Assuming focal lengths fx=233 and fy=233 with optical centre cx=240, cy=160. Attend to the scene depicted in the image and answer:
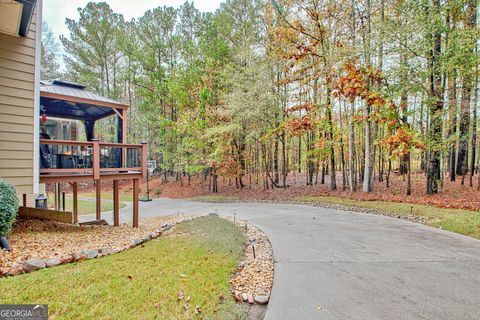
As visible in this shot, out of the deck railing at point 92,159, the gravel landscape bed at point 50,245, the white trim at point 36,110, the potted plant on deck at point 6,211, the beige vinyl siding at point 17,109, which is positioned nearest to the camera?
the gravel landscape bed at point 50,245

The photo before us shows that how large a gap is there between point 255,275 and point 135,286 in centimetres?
159

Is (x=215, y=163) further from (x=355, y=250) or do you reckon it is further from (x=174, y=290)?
(x=174, y=290)

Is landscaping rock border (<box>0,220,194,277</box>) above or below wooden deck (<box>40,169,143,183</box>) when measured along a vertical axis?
below

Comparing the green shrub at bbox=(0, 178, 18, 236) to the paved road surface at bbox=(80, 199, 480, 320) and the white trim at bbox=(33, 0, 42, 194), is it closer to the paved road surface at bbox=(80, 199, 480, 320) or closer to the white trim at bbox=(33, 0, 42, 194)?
the white trim at bbox=(33, 0, 42, 194)

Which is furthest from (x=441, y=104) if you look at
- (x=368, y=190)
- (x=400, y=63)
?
(x=368, y=190)

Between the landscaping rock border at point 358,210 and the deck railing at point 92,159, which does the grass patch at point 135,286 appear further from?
the landscaping rock border at point 358,210

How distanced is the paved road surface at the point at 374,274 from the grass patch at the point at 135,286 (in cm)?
72

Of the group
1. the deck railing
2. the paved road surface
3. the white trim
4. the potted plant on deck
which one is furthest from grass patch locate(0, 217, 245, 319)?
the deck railing

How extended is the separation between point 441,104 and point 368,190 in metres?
4.07

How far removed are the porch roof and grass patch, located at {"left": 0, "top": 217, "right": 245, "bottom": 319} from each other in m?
4.97

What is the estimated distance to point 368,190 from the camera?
33.0 ft

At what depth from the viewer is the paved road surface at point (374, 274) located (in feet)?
8.16

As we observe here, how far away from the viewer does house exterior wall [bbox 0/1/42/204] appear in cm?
453

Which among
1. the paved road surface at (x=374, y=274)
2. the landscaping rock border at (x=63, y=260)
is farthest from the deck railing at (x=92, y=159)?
the paved road surface at (x=374, y=274)
